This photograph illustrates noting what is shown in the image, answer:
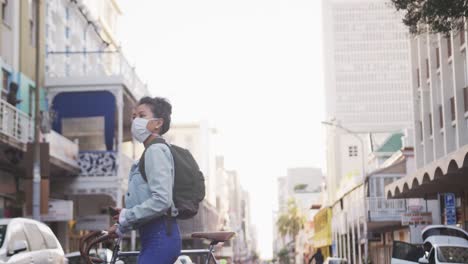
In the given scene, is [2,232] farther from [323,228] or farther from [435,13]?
[323,228]

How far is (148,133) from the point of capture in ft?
18.5

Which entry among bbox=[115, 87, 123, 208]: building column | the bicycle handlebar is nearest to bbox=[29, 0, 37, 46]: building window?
bbox=[115, 87, 123, 208]: building column

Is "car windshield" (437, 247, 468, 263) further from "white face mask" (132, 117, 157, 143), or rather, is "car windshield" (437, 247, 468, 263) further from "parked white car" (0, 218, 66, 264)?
"white face mask" (132, 117, 157, 143)

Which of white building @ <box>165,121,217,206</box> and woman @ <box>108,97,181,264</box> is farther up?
white building @ <box>165,121,217,206</box>

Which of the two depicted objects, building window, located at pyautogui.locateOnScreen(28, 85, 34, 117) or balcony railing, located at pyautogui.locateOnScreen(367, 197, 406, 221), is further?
balcony railing, located at pyautogui.locateOnScreen(367, 197, 406, 221)

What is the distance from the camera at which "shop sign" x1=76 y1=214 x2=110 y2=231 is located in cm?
3312

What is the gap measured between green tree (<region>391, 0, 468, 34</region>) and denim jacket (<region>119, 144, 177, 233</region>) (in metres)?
9.95

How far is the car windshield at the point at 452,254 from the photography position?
2214 centimetres

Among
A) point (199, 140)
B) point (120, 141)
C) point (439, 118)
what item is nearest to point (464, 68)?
point (439, 118)

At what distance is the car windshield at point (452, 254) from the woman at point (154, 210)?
17.8 m

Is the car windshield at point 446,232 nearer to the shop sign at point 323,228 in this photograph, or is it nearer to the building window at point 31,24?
the building window at point 31,24

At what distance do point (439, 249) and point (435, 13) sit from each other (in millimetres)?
9292

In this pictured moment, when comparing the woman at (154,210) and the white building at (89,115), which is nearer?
the woman at (154,210)

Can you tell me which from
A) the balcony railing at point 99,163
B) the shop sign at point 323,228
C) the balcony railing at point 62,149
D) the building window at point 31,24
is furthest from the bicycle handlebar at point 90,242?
the shop sign at point 323,228
